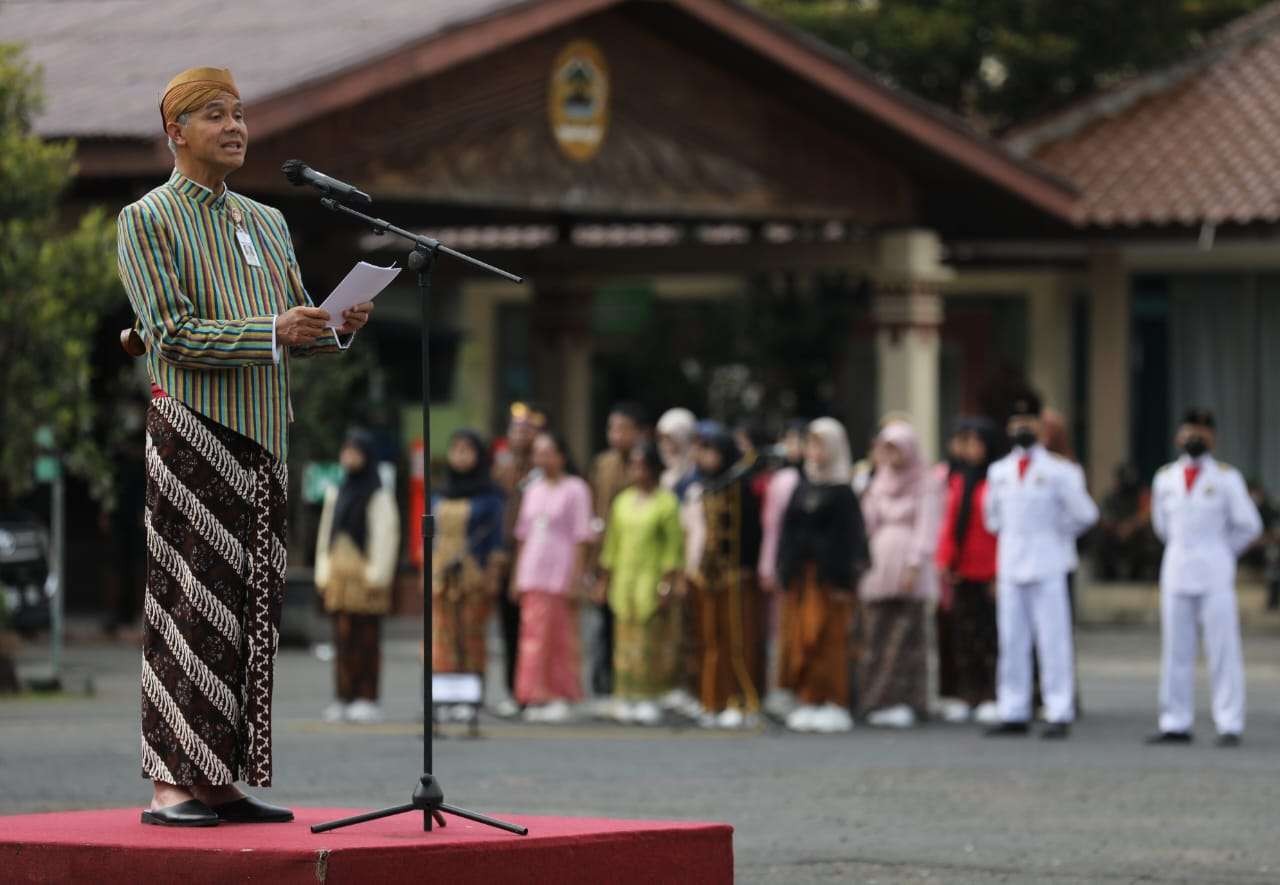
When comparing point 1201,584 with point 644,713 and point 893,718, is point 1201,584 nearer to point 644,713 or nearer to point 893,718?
point 893,718

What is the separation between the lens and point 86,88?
61.8 feet

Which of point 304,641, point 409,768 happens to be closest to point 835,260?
point 304,641

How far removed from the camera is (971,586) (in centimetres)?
1620

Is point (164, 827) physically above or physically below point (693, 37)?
below

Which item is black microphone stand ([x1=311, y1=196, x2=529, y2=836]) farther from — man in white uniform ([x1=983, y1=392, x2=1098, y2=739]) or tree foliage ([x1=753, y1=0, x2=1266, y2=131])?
tree foliage ([x1=753, y1=0, x2=1266, y2=131])

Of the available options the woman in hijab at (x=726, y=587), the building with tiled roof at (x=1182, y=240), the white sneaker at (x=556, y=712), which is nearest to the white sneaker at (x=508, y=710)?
the white sneaker at (x=556, y=712)

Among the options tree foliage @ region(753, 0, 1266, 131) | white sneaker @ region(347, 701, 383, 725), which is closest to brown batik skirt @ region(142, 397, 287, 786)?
white sneaker @ region(347, 701, 383, 725)

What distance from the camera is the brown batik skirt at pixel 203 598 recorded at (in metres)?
7.06

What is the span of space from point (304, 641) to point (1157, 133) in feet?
32.8

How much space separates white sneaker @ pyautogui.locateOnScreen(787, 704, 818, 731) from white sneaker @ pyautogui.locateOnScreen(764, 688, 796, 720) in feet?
1.25

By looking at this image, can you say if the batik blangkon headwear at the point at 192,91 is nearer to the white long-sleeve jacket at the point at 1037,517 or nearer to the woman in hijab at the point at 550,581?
the white long-sleeve jacket at the point at 1037,517

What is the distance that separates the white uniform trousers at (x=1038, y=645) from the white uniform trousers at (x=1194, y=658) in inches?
23.3

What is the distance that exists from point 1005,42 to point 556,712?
47.2ft

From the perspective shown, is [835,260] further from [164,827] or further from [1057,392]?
[164,827]
